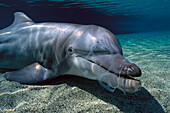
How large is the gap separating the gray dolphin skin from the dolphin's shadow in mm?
209

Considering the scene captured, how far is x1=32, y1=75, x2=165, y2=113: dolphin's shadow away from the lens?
90.7 inches

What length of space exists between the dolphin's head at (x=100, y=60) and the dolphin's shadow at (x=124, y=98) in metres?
0.24

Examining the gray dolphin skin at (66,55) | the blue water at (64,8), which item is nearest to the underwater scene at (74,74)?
the gray dolphin skin at (66,55)

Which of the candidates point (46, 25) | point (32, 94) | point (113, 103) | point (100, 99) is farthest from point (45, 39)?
point (113, 103)

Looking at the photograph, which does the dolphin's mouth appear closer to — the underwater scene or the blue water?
the underwater scene

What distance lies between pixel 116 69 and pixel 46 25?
266cm

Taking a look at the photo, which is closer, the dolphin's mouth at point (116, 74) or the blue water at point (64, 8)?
the dolphin's mouth at point (116, 74)

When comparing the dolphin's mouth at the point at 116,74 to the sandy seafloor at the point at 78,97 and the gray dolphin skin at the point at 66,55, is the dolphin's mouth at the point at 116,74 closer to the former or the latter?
the gray dolphin skin at the point at 66,55

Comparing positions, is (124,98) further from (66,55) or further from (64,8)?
(64,8)

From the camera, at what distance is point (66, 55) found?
10.4 feet

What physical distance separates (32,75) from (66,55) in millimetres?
1012

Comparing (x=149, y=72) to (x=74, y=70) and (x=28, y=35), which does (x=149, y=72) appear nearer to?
(x=74, y=70)

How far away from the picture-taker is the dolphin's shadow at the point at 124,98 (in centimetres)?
230

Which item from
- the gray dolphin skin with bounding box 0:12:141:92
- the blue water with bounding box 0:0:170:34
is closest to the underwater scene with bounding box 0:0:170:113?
the gray dolphin skin with bounding box 0:12:141:92
